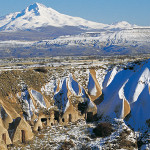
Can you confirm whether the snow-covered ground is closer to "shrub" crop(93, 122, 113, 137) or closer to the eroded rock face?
"shrub" crop(93, 122, 113, 137)

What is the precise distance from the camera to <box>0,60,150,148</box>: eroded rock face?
170ft

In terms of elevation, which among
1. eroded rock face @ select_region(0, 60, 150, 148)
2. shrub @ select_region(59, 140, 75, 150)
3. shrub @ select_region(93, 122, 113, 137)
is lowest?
shrub @ select_region(59, 140, 75, 150)

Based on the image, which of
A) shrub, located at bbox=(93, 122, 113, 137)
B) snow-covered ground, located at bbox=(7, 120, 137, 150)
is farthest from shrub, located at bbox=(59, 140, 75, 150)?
shrub, located at bbox=(93, 122, 113, 137)

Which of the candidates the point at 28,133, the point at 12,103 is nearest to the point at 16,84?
the point at 12,103

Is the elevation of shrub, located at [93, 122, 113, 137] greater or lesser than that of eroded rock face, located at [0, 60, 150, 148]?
lesser

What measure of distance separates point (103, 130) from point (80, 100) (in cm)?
1132

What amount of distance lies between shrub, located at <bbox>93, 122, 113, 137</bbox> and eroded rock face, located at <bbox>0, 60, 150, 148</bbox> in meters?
5.62

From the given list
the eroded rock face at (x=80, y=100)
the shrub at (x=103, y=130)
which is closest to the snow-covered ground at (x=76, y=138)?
the shrub at (x=103, y=130)

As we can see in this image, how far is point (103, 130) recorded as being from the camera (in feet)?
165

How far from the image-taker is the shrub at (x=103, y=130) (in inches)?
1969

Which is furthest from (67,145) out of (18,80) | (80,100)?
(18,80)

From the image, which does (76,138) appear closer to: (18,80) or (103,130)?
(103,130)

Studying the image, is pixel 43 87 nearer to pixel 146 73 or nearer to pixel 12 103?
pixel 12 103

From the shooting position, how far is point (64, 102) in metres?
57.8
